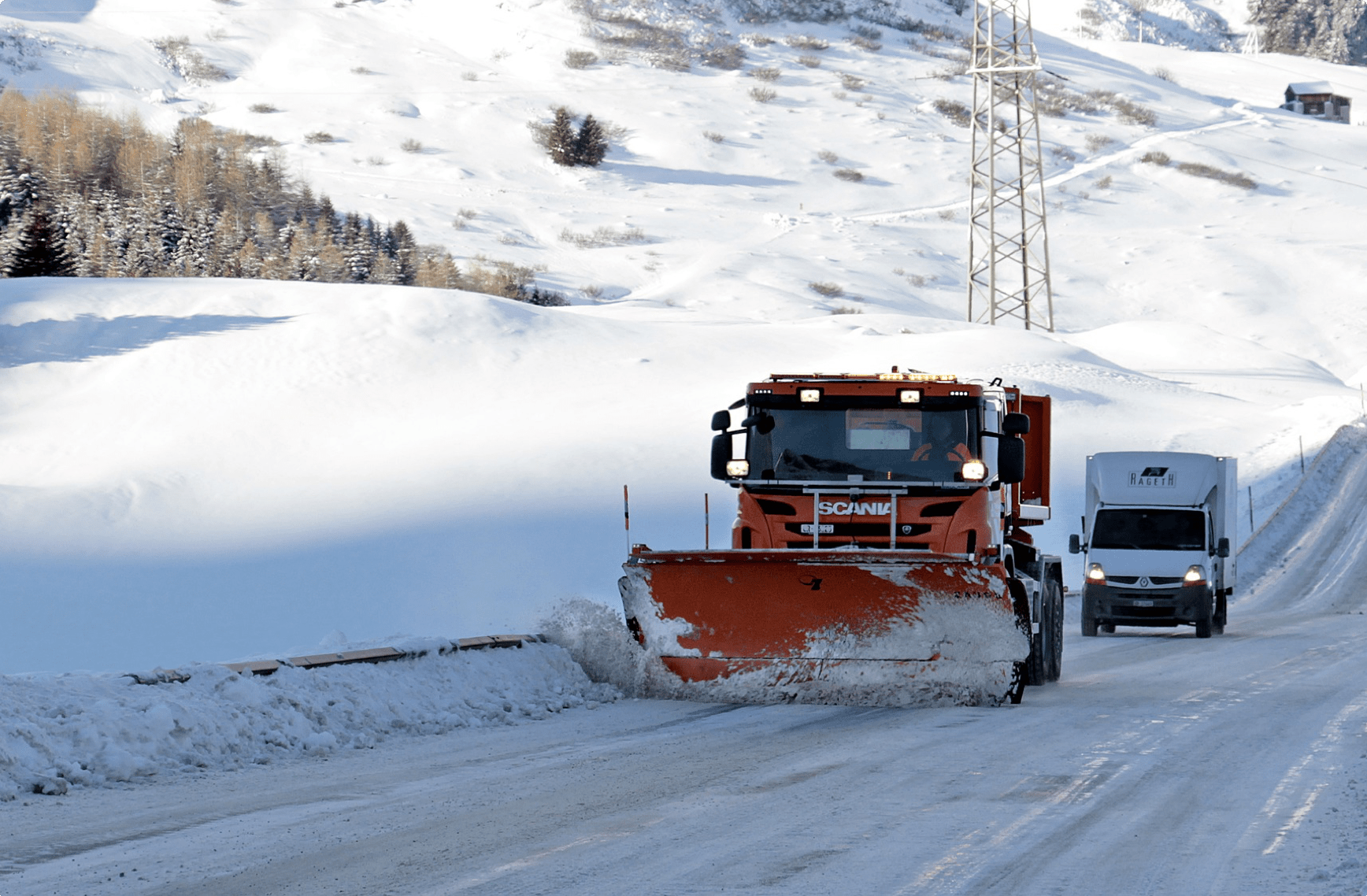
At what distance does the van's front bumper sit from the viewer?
22062 millimetres

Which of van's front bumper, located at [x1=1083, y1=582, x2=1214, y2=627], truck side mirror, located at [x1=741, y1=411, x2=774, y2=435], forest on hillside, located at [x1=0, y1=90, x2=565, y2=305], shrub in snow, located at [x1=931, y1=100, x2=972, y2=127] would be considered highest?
shrub in snow, located at [x1=931, y1=100, x2=972, y2=127]

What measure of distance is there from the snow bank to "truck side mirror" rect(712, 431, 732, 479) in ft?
6.93

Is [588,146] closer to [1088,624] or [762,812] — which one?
[1088,624]

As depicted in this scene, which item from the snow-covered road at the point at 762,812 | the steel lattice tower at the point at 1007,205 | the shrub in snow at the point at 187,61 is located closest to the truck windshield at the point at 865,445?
the snow-covered road at the point at 762,812

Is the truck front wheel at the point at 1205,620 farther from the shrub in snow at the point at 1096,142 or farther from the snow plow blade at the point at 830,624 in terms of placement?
the shrub in snow at the point at 1096,142

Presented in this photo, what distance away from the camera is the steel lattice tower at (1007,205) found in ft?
177

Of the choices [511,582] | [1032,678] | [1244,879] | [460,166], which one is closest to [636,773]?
[1244,879]

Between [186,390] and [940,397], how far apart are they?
33667 millimetres

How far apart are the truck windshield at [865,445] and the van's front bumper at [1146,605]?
11066 millimetres

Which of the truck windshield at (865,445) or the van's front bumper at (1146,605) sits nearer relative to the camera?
the truck windshield at (865,445)

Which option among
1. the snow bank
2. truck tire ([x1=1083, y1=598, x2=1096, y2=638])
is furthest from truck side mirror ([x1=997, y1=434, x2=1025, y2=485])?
truck tire ([x1=1083, y1=598, x2=1096, y2=638])

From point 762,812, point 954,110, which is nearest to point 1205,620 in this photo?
point 762,812

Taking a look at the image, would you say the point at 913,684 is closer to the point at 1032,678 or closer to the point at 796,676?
the point at 796,676

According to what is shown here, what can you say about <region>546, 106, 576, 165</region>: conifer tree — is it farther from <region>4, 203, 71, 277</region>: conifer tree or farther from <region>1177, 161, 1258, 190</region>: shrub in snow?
<region>4, 203, 71, 277</region>: conifer tree
